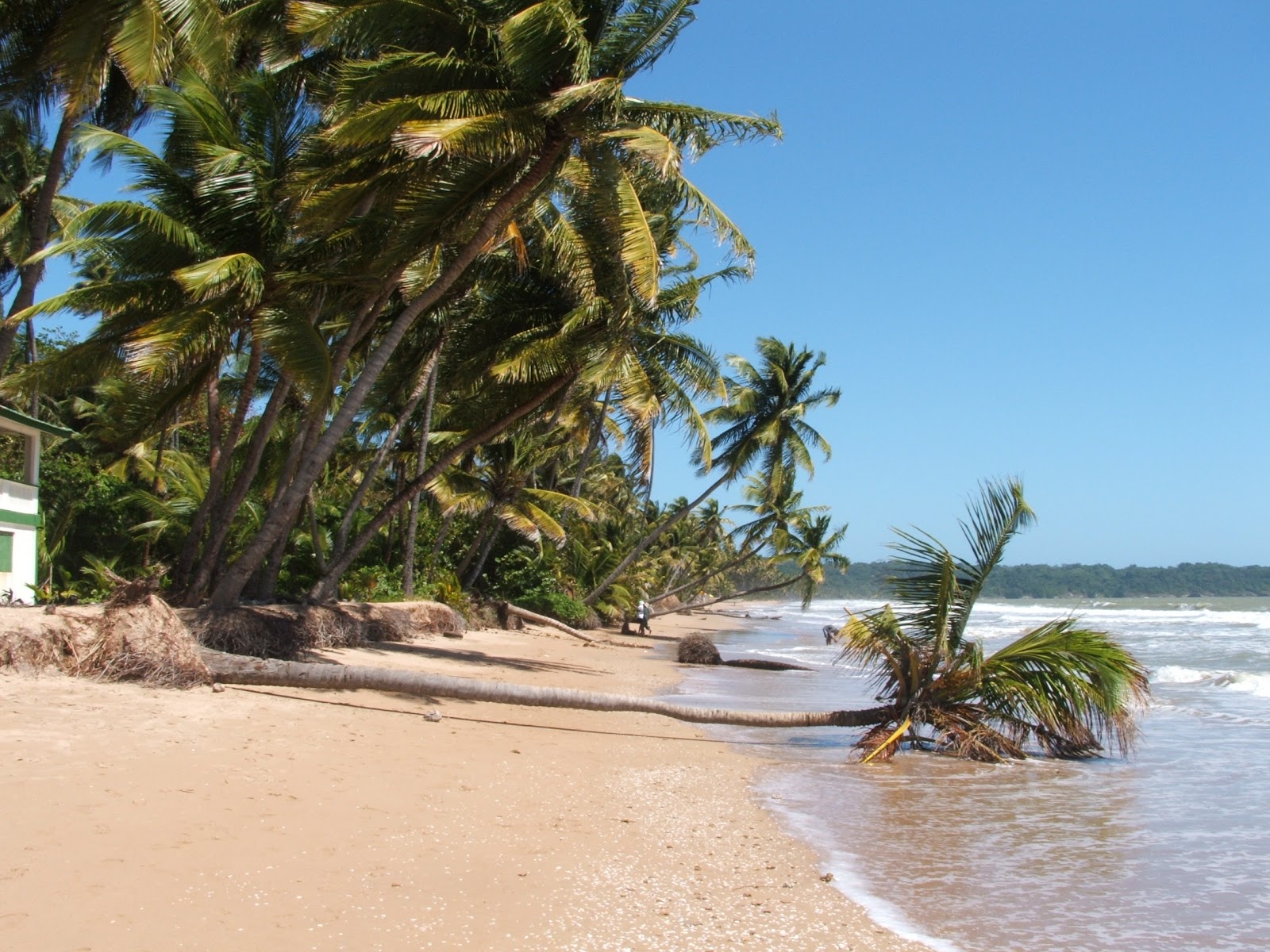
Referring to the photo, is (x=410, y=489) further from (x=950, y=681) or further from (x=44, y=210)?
(x=950, y=681)

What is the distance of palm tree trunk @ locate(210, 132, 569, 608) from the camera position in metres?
12.6

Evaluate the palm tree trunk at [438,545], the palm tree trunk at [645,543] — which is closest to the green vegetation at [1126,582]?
the palm tree trunk at [645,543]

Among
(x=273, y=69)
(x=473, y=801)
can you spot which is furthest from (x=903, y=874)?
(x=273, y=69)

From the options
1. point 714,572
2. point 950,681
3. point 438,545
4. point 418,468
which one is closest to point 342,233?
point 418,468

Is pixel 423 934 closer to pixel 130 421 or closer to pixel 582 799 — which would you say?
pixel 582 799

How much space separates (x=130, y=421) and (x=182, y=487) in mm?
6117

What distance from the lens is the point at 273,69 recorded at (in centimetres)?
1544

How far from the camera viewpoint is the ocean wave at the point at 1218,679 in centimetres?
1886

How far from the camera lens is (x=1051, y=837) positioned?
22.9ft

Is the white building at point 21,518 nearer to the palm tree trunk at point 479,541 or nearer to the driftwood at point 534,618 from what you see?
the palm tree trunk at point 479,541

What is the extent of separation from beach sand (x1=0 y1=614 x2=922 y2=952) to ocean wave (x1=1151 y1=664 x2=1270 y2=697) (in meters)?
14.6

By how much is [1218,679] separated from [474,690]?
55.3 feet

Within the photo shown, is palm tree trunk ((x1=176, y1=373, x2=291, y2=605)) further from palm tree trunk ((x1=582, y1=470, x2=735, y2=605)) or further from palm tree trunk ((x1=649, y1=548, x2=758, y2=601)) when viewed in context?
palm tree trunk ((x1=649, y1=548, x2=758, y2=601))

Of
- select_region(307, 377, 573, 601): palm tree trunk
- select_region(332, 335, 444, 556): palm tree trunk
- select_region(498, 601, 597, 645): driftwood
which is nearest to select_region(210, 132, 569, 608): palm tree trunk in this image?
select_region(307, 377, 573, 601): palm tree trunk
